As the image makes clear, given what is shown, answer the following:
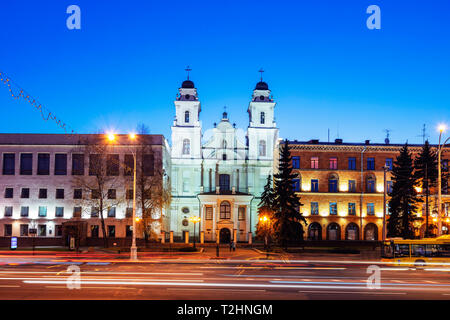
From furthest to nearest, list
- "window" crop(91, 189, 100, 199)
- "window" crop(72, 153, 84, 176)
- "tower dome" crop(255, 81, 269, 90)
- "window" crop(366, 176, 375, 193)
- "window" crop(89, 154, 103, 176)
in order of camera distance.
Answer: "tower dome" crop(255, 81, 269, 90)
"window" crop(366, 176, 375, 193)
"window" crop(72, 153, 84, 176)
"window" crop(89, 154, 103, 176)
"window" crop(91, 189, 100, 199)

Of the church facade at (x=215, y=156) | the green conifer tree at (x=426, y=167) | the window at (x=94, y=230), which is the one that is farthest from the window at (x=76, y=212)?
the green conifer tree at (x=426, y=167)

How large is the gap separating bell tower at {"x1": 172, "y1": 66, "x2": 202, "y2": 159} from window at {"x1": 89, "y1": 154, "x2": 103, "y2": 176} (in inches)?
751

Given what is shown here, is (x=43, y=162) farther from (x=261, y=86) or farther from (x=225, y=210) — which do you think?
(x=261, y=86)

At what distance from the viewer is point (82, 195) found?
64.2 meters

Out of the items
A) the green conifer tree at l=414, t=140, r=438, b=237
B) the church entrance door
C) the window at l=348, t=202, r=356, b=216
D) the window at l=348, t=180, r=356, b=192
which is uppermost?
the green conifer tree at l=414, t=140, r=438, b=237

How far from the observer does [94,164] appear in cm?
6228

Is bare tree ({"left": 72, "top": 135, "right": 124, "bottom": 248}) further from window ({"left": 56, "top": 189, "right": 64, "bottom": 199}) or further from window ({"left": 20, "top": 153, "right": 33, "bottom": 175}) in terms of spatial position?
window ({"left": 20, "top": 153, "right": 33, "bottom": 175})

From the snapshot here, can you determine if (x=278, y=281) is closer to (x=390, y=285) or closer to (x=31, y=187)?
(x=390, y=285)

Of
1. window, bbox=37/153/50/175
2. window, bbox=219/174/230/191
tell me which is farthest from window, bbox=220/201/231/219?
window, bbox=37/153/50/175

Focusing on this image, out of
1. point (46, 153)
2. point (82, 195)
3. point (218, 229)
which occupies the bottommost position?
point (218, 229)

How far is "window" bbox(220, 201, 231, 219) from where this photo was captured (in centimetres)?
7531

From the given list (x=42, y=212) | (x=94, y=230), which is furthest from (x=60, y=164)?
(x=94, y=230)

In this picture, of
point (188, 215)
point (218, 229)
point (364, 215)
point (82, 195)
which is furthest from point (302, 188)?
point (82, 195)

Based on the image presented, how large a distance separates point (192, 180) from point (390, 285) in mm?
61295
